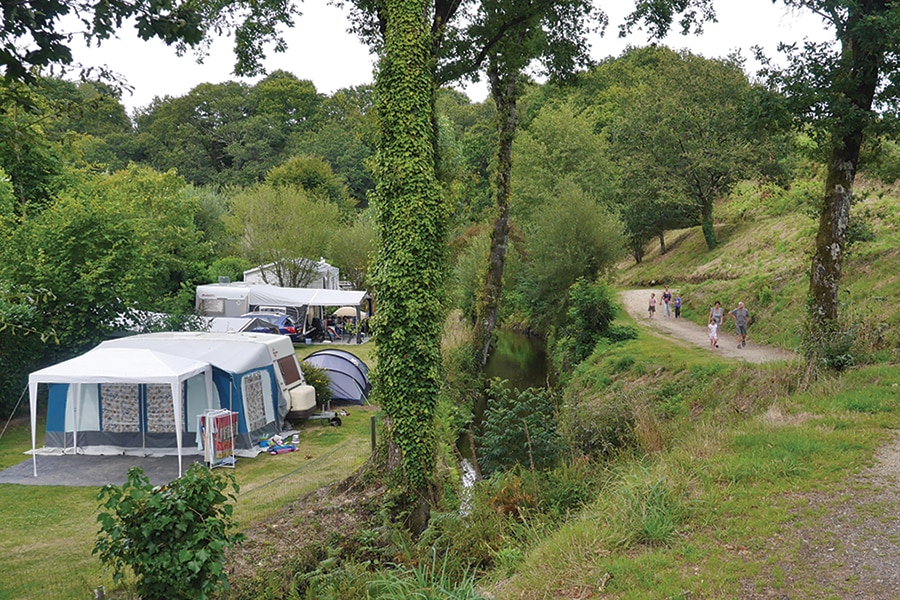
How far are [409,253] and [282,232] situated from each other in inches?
1118

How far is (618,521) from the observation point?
18.3ft

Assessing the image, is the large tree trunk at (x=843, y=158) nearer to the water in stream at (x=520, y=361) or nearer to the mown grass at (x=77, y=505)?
the mown grass at (x=77, y=505)

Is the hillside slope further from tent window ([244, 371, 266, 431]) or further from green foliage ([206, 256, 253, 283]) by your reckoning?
green foliage ([206, 256, 253, 283])

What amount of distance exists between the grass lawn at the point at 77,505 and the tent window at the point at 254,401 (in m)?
0.91

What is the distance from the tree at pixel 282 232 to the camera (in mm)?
34781

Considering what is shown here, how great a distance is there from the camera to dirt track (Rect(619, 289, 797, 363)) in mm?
16172

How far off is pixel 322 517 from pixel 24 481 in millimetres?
6578

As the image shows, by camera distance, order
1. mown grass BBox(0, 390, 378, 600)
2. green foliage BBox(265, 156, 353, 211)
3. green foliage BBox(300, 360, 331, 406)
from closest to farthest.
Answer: mown grass BBox(0, 390, 378, 600) → green foliage BBox(300, 360, 331, 406) → green foliage BBox(265, 156, 353, 211)

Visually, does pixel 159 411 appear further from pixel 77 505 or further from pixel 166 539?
pixel 166 539

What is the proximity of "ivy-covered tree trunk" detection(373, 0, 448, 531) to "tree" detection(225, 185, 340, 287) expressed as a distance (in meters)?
27.0

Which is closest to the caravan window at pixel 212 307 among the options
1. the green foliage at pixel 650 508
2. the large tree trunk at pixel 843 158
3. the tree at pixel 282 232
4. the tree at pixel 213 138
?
the tree at pixel 282 232

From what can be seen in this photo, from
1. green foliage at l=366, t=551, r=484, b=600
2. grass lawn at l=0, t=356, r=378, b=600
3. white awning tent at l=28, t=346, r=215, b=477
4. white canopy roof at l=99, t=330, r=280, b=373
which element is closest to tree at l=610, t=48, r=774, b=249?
grass lawn at l=0, t=356, r=378, b=600

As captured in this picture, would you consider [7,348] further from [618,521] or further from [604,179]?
[604,179]

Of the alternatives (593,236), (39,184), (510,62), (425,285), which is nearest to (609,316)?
(593,236)
